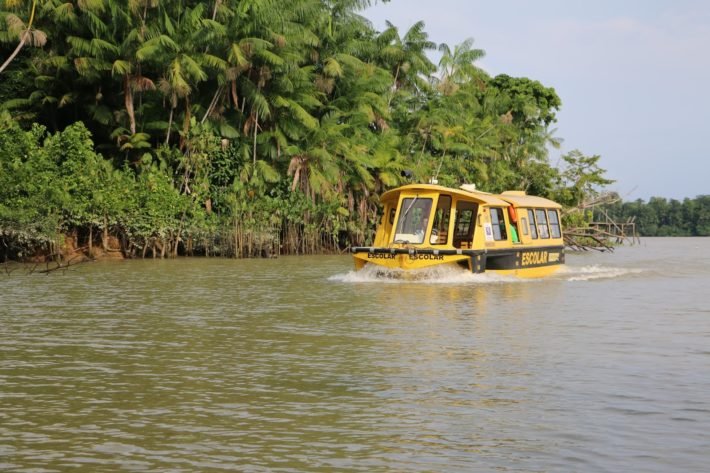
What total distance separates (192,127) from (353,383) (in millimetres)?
27273

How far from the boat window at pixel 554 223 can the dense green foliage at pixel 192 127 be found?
10.7 metres

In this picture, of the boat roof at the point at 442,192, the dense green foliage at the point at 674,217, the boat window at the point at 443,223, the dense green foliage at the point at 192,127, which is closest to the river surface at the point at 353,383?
the boat roof at the point at 442,192

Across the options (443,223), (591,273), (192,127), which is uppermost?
(192,127)

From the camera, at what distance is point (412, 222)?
76.7 ft

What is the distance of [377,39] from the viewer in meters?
48.9

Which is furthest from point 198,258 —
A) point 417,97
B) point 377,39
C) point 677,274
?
point 417,97

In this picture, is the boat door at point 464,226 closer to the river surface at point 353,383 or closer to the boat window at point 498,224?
the boat window at point 498,224

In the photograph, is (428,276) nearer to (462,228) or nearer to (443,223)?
(443,223)

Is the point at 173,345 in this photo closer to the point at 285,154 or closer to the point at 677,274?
the point at 677,274

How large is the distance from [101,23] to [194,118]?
472 cm

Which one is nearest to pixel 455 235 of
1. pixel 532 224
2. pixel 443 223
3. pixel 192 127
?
pixel 443 223

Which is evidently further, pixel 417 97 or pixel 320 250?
pixel 417 97

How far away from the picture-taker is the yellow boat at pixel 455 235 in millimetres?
22250

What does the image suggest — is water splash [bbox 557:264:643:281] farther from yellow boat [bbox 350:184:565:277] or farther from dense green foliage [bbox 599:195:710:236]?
dense green foliage [bbox 599:195:710:236]
